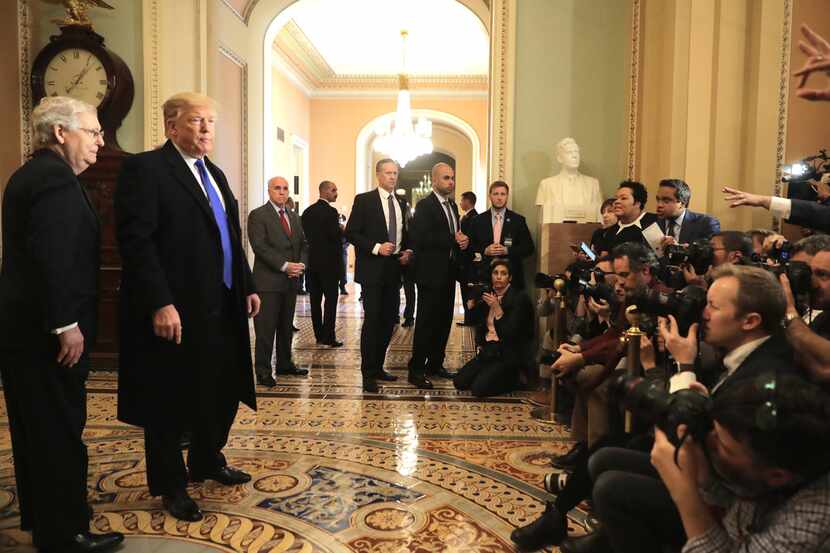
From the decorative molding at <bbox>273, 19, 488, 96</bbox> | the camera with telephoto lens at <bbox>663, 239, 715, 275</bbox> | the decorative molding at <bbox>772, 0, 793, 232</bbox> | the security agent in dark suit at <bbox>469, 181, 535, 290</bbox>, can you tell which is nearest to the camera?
the camera with telephoto lens at <bbox>663, 239, 715, 275</bbox>

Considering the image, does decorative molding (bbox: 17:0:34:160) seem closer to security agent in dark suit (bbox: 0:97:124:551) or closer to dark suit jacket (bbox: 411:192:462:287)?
dark suit jacket (bbox: 411:192:462:287)

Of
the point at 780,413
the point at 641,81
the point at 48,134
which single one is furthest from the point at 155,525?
the point at 641,81

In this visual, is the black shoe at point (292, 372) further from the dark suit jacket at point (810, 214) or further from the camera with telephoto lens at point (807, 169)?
the camera with telephoto lens at point (807, 169)

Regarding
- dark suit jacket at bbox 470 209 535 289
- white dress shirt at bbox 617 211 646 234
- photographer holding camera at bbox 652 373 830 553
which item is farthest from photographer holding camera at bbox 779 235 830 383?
dark suit jacket at bbox 470 209 535 289

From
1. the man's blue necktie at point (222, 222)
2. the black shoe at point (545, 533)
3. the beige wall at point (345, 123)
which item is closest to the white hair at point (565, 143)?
the man's blue necktie at point (222, 222)

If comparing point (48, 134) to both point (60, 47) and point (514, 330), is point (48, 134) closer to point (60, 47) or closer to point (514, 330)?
point (514, 330)

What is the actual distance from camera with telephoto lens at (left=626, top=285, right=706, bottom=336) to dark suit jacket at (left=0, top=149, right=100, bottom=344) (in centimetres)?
169

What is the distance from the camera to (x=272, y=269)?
15.0 feet

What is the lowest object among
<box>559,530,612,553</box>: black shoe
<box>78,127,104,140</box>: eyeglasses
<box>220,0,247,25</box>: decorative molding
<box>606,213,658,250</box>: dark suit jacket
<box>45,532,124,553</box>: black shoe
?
<box>45,532,124,553</box>: black shoe

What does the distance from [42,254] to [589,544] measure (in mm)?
1843

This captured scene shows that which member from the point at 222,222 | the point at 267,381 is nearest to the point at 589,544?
the point at 222,222

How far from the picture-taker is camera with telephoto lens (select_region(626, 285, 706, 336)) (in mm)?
1785

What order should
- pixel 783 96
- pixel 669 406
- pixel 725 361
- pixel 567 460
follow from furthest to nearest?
1. pixel 783 96
2. pixel 567 460
3. pixel 725 361
4. pixel 669 406

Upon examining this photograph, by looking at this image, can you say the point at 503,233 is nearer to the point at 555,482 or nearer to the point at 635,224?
the point at 635,224
